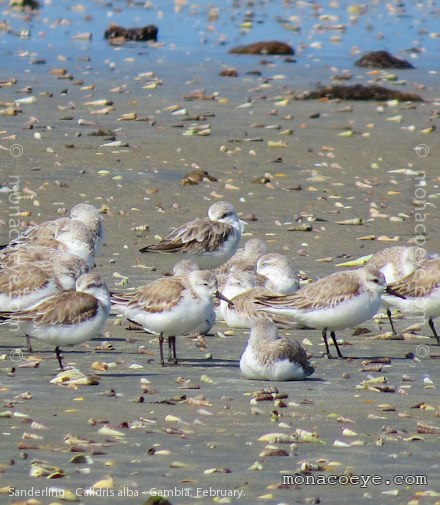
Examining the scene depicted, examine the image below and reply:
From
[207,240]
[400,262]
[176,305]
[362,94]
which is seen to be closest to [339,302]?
[176,305]

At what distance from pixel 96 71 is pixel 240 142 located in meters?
6.97

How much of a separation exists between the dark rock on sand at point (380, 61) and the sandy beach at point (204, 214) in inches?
16.0

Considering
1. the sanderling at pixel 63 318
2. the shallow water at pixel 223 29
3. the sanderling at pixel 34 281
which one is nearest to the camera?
the sanderling at pixel 63 318

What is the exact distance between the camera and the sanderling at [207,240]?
1399 centimetres

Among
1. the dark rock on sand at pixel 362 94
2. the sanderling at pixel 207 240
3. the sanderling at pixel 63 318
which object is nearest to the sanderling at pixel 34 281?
the sanderling at pixel 63 318

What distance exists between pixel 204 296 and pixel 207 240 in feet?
12.0

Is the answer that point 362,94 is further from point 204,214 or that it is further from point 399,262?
point 399,262

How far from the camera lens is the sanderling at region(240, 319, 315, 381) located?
378 inches

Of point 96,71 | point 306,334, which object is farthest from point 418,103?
point 306,334

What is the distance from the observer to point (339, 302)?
10.8 metres

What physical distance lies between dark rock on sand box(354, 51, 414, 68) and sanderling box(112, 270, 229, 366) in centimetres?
1825

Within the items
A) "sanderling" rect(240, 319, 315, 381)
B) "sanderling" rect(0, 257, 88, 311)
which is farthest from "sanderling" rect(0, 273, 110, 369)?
"sanderling" rect(240, 319, 315, 381)

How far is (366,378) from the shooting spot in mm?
9984

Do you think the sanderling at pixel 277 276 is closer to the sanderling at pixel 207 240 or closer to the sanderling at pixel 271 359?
the sanderling at pixel 207 240
